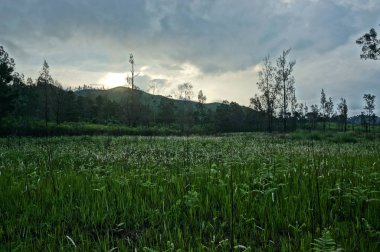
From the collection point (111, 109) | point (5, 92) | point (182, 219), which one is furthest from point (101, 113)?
point (182, 219)

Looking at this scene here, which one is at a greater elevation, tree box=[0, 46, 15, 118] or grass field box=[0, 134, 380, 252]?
tree box=[0, 46, 15, 118]

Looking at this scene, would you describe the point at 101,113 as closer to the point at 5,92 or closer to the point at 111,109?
the point at 111,109

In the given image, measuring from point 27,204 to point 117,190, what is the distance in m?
1.46

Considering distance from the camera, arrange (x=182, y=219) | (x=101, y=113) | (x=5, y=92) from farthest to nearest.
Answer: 1. (x=101, y=113)
2. (x=5, y=92)
3. (x=182, y=219)

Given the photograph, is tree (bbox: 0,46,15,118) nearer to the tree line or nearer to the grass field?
the tree line

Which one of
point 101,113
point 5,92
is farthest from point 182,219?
point 101,113

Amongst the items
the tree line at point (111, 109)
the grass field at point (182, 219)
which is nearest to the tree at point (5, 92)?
the tree line at point (111, 109)

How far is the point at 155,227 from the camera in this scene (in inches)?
149

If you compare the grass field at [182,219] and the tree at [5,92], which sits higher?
the tree at [5,92]

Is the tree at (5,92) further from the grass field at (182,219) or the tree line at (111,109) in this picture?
the grass field at (182,219)

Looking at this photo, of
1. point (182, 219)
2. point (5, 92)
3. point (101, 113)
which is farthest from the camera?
point (101, 113)

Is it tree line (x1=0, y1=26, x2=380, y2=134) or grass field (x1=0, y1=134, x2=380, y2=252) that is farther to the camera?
Answer: tree line (x1=0, y1=26, x2=380, y2=134)

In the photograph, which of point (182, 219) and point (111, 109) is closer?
point (182, 219)

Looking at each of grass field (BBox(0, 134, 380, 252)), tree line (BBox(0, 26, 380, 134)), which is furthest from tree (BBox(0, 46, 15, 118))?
grass field (BBox(0, 134, 380, 252))
